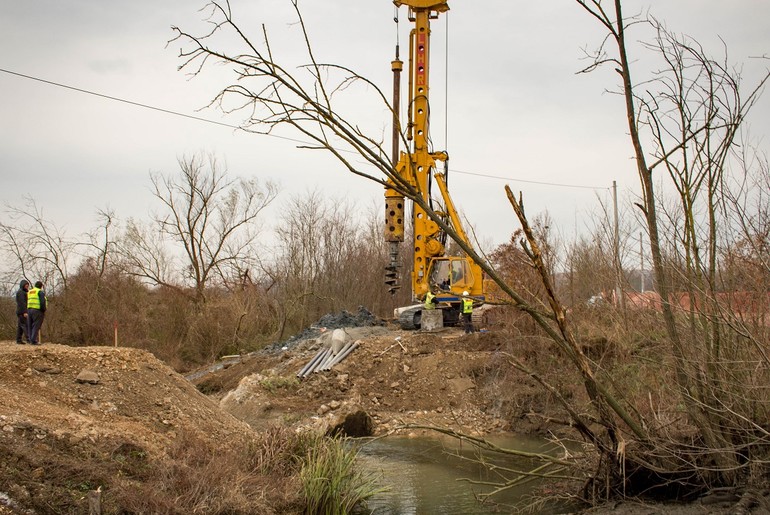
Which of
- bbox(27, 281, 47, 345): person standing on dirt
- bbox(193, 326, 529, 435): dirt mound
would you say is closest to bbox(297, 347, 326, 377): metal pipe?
bbox(193, 326, 529, 435): dirt mound

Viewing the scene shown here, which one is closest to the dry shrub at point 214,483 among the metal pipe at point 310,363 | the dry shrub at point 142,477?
the dry shrub at point 142,477

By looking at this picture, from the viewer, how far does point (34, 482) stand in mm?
7121

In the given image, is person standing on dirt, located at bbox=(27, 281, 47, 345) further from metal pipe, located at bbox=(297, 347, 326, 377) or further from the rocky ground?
metal pipe, located at bbox=(297, 347, 326, 377)

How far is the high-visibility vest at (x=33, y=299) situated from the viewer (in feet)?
59.0

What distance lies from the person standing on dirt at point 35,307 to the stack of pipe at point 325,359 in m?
6.66

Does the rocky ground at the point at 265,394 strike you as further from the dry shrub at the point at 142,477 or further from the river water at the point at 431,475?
the river water at the point at 431,475

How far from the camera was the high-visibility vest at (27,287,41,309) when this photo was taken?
18.0 m

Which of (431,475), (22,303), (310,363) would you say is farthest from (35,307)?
(431,475)

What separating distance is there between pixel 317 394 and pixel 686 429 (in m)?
11.3

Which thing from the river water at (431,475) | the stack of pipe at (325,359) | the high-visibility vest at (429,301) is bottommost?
the river water at (431,475)

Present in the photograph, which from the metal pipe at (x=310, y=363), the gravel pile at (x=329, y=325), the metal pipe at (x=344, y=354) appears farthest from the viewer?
the gravel pile at (x=329, y=325)

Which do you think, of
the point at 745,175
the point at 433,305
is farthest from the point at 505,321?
the point at 745,175

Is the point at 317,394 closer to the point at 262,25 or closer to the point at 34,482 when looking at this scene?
the point at 34,482

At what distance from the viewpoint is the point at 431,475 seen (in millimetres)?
12344
